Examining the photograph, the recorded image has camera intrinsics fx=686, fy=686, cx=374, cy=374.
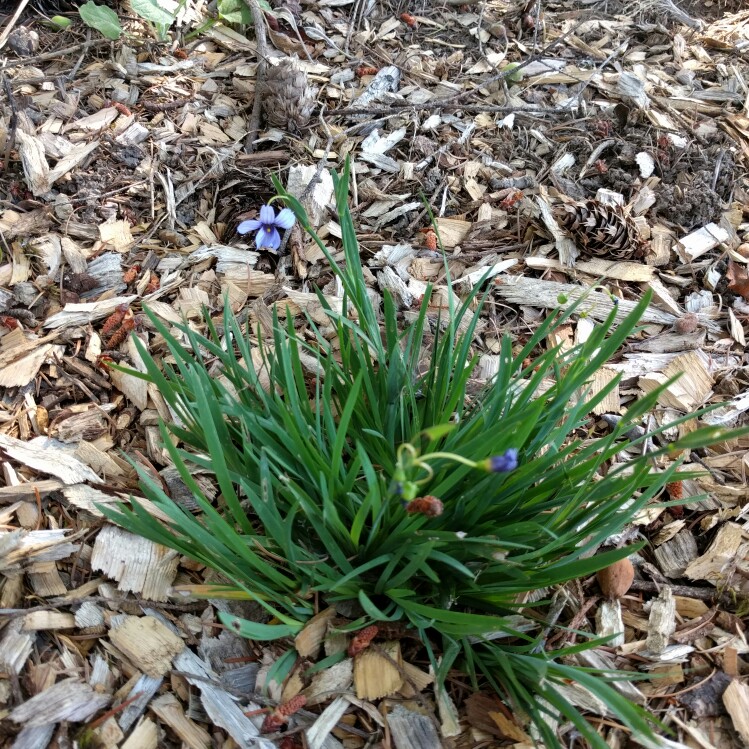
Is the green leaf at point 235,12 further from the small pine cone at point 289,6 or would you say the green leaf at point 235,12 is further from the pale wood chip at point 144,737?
the pale wood chip at point 144,737

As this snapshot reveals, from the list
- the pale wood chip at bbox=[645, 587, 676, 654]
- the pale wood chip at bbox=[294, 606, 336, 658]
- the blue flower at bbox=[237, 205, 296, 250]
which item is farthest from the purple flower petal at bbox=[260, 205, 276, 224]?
the pale wood chip at bbox=[645, 587, 676, 654]

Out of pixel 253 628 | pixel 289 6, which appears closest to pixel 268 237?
pixel 253 628

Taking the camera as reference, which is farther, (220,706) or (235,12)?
(235,12)

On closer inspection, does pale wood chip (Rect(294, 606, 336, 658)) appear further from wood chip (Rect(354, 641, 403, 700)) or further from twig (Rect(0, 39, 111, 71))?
twig (Rect(0, 39, 111, 71))

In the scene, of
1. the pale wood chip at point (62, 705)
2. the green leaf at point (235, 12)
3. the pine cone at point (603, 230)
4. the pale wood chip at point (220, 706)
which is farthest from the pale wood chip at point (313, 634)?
the green leaf at point (235, 12)

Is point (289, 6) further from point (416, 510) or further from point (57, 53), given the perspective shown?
point (416, 510)

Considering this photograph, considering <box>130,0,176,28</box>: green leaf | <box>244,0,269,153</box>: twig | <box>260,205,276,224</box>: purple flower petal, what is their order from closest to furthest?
1. <box>260,205,276,224</box>: purple flower petal
2. <box>244,0,269,153</box>: twig
3. <box>130,0,176,28</box>: green leaf
